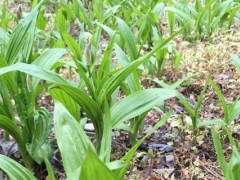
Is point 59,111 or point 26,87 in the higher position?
point 26,87

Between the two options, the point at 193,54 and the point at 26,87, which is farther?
the point at 193,54

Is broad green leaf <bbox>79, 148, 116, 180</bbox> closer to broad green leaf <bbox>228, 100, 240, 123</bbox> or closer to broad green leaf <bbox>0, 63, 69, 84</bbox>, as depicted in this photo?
broad green leaf <bbox>0, 63, 69, 84</bbox>

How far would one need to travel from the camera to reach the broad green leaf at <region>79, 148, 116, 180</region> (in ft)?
2.94

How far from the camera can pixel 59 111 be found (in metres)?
1.35

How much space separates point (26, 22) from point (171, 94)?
2.67ft

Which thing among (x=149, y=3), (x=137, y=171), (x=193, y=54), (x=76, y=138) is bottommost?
(x=137, y=171)

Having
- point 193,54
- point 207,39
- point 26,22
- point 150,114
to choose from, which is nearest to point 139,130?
point 150,114

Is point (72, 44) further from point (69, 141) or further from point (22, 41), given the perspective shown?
point (69, 141)

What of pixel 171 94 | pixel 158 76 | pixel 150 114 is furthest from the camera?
pixel 158 76

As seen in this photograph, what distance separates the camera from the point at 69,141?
1262 millimetres

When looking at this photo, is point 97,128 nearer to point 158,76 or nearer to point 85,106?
point 85,106

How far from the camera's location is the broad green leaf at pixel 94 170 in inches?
35.3

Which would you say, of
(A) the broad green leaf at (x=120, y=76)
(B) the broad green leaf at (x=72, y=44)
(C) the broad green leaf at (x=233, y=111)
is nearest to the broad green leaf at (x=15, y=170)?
(A) the broad green leaf at (x=120, y=76)

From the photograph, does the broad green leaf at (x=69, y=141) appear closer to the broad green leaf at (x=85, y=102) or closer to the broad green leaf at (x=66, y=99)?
the broad green leaf at (x=85, y=102)
